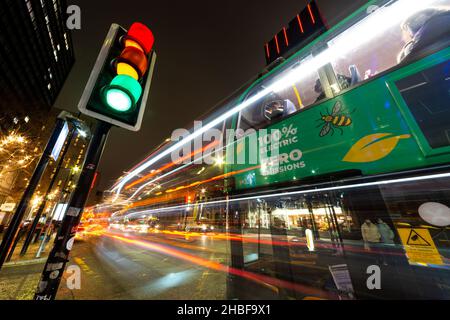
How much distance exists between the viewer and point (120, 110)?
5.65ft

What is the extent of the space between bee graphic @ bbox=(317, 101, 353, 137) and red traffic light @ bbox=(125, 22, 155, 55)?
2506 millimetres

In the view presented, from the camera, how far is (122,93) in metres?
1.62

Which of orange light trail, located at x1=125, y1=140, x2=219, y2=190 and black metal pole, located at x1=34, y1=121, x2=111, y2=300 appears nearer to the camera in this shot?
black metal pole, located at x1=34, y1=121, x2=111, y2=300

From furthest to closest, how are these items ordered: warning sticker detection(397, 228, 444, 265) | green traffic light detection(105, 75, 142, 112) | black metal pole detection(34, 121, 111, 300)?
warning sticker detection(397, 228, 444, 265) → green traffic light detection(105, 75, 142, 112) → black metal pole detection(34, 121, 111, 300)

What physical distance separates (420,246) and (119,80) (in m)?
3.57

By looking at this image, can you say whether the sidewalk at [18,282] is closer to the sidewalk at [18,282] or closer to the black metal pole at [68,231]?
the sidewalk at [18,282]

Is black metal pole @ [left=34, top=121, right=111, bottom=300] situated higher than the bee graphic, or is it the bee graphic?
the bee graphic

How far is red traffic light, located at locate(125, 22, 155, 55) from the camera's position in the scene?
1.83 m

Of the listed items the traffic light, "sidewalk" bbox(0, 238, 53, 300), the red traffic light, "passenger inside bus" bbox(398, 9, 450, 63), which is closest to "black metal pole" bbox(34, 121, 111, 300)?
the traffic light

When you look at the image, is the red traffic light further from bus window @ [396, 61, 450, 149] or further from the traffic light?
bus window @ [396, 61, 450, 149]

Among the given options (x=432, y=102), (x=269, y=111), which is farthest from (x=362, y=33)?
(x=269, y=111)

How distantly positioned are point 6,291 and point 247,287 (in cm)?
547
